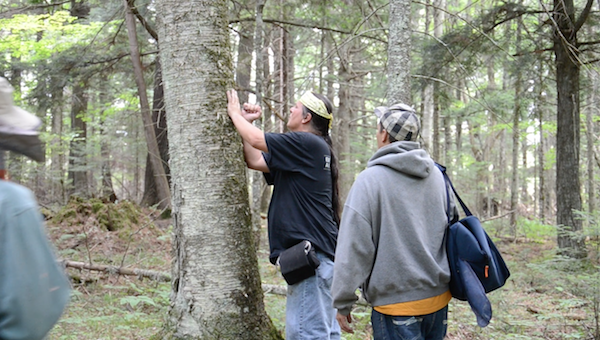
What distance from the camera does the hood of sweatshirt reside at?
9.27 ft

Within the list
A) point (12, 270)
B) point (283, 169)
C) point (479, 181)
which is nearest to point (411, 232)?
point (283, 169)

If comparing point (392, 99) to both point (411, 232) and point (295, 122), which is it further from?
point (411, 232)

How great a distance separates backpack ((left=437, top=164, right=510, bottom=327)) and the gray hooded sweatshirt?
6cm

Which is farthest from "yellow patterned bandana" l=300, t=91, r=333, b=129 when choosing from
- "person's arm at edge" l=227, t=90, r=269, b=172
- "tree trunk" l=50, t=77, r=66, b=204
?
"tree trunk" l=50, t=77, r=66, b=204

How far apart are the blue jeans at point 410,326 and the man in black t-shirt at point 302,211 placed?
0.56m

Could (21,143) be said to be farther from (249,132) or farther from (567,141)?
(567,141)

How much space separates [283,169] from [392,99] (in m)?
3.28

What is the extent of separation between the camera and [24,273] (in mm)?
1390

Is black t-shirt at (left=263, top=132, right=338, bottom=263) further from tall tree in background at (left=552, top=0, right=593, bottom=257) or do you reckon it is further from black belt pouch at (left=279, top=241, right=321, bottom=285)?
tall tree in background at (left=552, top=0, right=593, bottom=257)

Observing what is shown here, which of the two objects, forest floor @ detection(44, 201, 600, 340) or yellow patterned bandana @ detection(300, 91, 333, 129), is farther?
forest floor @ detection(44, 201, 600, 340)

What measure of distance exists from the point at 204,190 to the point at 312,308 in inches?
44.4

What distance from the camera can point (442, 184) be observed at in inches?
117

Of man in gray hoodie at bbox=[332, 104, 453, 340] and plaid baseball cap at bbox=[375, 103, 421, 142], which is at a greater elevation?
plaid baseball cap at bbox=[375, 103, 421, 142]

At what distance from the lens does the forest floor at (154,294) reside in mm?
5246
